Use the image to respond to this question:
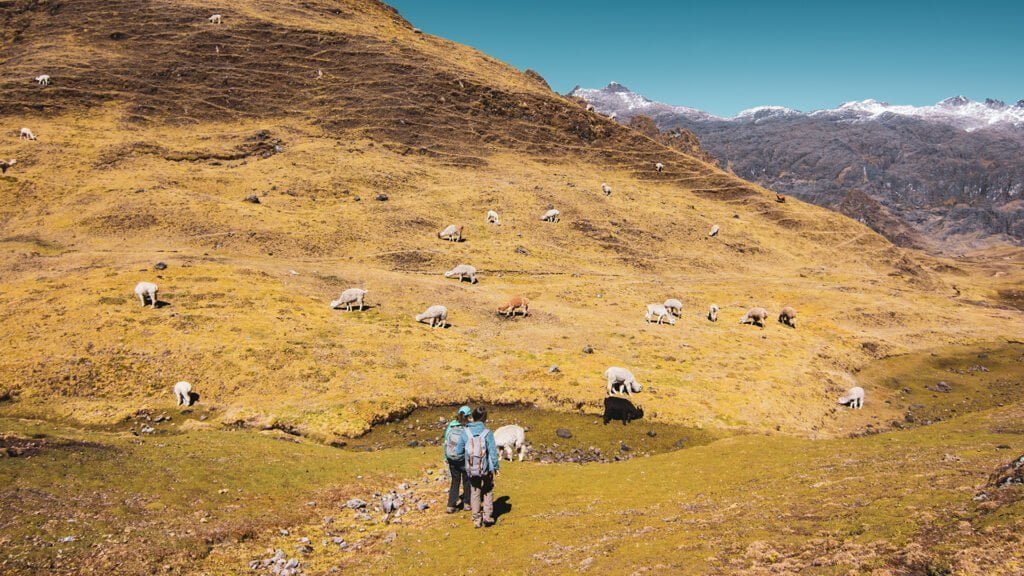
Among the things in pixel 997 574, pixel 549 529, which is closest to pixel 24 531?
pixel 549 529

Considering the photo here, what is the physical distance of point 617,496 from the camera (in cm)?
1670

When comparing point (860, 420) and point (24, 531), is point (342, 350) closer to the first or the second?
point (24, 531)

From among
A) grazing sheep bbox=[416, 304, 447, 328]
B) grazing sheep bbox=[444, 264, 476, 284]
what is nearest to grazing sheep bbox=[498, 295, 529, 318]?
grazing sheep bbox=[416, 304, 447, 328]

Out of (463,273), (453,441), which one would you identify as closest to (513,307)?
(463,273)

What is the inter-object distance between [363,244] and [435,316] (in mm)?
26693

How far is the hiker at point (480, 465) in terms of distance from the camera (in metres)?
14.3

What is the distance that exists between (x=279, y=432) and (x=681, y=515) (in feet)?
62.8

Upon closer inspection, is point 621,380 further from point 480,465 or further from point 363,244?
point 363,244

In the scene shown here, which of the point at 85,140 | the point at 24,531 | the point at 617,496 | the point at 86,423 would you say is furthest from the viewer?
the point at 85,140

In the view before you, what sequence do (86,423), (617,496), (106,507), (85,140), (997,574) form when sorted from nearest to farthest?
(997,574) < (106,507) < (617,496) < (86,423) < (85,140)

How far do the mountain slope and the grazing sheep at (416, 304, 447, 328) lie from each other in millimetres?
1944

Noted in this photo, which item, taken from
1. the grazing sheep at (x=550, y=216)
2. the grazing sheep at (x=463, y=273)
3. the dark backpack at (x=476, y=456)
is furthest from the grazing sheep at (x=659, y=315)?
the dark backpack at (x=476, y=456)

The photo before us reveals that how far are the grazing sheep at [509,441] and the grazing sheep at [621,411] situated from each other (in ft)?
24.5

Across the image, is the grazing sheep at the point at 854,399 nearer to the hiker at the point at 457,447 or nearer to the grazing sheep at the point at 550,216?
the hiker at the point at 457,447
